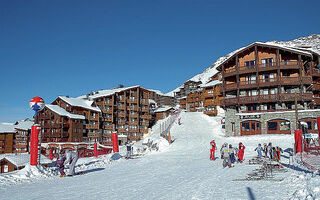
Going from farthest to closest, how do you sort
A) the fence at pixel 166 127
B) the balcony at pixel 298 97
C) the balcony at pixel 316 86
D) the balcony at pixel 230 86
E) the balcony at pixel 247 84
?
the balcony at pixel 230 86 → the balcony at pixel 247 84 → the balcony at pixel 316 86 → the fence at pixel 166 127 → the balcony at pixel 298 97

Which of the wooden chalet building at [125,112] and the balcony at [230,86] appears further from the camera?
the wooden chalet building at [125,112]

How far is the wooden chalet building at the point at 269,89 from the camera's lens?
36.2m

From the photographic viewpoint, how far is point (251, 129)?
37.3m

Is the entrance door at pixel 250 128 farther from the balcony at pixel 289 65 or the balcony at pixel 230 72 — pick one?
the balcony at pixel 289 65

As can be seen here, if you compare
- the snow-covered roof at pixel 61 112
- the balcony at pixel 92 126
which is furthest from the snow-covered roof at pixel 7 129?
the balcony at pixel 92 126

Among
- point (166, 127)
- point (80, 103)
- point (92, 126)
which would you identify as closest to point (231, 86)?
point (166, 127)

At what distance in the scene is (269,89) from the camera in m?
39.4

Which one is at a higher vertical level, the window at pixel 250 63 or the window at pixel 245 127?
the window at pixel 250 63

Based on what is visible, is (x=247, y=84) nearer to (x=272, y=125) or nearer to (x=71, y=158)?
(x=272, y=125)

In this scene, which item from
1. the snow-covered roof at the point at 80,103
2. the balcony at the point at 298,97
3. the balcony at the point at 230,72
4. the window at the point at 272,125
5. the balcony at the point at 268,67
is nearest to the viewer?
the window at the point at 272,125

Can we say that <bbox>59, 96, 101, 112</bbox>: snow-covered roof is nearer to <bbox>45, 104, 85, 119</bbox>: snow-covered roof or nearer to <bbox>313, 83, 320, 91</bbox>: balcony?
<bbox>45, 104, 85, 119</bbox>: snow-covered roof

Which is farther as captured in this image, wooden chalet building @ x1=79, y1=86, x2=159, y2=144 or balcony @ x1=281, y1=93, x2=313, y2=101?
wooden chalet building @ x1=79, y1=86, x2=159, y2=144

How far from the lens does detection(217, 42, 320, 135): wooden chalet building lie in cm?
3619

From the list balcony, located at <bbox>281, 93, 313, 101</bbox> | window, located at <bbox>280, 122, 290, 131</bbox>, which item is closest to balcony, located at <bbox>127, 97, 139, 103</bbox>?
balcony, located at <bbox>281, 93, 313, 101</bbox>
